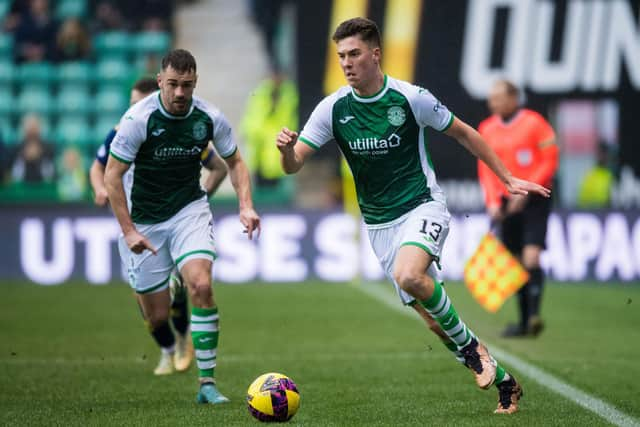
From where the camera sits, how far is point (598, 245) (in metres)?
18.1

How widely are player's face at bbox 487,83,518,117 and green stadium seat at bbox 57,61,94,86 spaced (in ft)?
42.0

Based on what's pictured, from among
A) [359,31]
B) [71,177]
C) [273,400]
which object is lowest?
[71,177]

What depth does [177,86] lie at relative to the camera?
717cm

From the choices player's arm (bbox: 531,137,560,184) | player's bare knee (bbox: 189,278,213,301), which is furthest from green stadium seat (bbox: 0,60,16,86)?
player's bare knee (bbox: 189,278,213,301)

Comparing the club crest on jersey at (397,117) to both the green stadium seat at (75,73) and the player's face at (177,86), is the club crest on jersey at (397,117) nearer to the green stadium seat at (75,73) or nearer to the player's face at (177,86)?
the player's face at (177,86)

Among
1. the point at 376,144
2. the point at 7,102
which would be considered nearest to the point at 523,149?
the point at 376,144

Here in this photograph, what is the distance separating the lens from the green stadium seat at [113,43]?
22.5 metres

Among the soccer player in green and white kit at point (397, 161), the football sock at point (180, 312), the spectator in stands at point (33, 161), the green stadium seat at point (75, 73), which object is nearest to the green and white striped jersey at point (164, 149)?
the soccer player in green and white kit at point (397, 161)

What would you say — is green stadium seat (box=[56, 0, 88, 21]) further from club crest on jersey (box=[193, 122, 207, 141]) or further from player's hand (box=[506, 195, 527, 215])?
club crest on jersey (box=[193, 122, 207, 141])

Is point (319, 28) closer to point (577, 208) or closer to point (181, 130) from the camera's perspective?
point (577, 208)

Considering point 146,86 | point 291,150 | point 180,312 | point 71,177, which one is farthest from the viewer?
point 71,177

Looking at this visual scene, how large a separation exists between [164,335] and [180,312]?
54cm

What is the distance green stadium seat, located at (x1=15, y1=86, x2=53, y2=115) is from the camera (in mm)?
22234

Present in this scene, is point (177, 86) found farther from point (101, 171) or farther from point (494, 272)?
point (494, 272)
